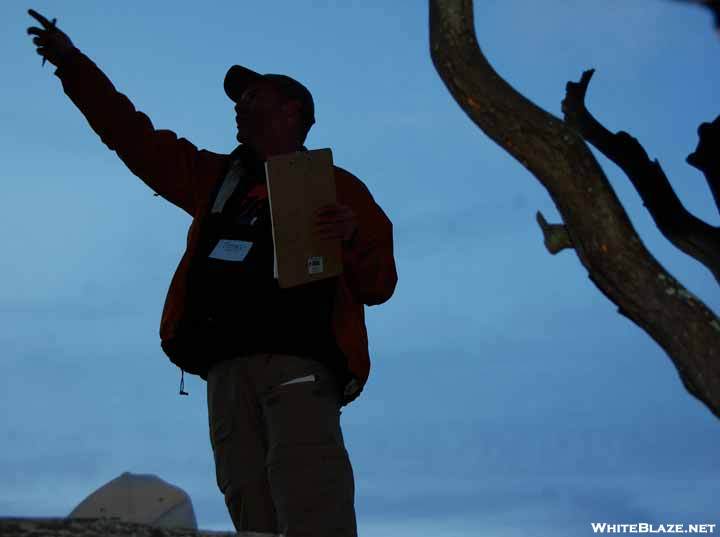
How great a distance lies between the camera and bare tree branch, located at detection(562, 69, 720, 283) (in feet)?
18.2

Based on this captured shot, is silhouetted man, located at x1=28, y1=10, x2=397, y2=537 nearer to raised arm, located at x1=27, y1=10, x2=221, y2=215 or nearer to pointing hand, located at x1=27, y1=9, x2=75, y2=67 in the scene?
raised arm, located at x1=27, y1=10, x2=221, y2=215

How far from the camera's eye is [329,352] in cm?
546

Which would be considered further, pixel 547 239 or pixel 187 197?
pixel 187 197

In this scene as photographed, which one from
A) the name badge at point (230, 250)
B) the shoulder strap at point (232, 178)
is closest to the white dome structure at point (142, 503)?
the name badge at point (230, 250)

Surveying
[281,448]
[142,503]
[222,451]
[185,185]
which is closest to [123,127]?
[185,185]

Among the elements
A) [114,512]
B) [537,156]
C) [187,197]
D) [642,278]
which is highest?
[187,197]

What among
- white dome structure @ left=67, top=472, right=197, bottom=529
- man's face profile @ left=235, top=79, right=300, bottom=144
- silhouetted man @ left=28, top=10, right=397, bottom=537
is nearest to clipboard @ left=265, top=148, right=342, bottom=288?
silhouetted man @ left=28, top=10, right=397, bottom=537

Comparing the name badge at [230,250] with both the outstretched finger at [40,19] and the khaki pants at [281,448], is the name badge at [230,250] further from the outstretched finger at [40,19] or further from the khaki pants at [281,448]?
the outstretched finger at [40,19]

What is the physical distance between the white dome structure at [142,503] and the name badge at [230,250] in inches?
49.3

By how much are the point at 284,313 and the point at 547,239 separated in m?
1.25

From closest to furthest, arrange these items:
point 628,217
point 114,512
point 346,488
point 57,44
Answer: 1. point 114,512
2. point 628,217
3. point 346,488
4. point 57,44

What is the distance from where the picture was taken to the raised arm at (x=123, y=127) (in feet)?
19.8

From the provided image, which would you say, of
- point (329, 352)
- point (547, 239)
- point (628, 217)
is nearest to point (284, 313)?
point (329, 352)

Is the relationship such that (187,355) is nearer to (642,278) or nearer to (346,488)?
(346,488)
